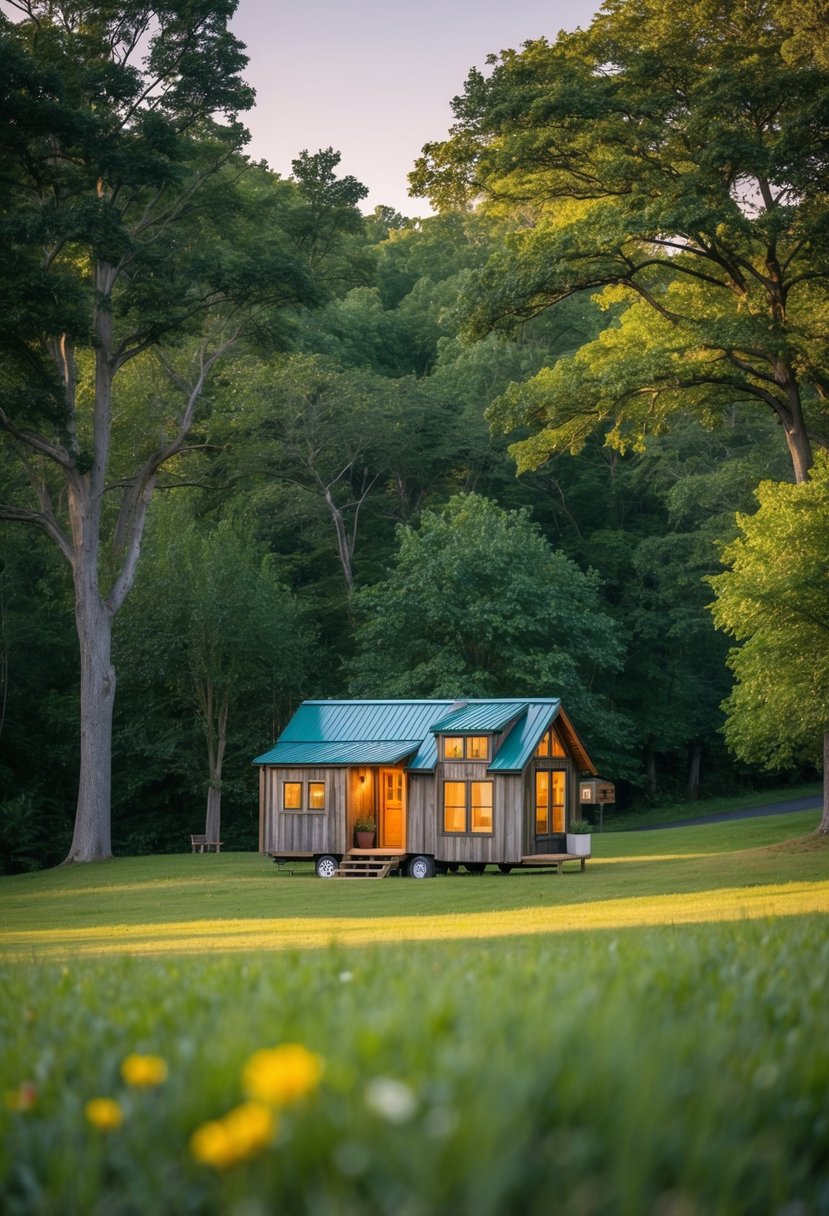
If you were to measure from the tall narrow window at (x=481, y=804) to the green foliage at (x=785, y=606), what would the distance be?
594 centimetres

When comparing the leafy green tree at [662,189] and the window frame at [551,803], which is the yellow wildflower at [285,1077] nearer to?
the leafy green tree at [662,189]

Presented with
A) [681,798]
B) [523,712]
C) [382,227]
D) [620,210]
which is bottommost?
[681,798]

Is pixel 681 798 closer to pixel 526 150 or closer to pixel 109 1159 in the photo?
pixel 526 150

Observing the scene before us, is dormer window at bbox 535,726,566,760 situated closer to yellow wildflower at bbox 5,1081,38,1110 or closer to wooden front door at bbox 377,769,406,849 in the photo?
wooden front door at bbox 377,769,406,849

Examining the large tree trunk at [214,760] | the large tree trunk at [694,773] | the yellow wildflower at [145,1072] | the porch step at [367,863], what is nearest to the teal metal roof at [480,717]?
the porch step at [367,863]

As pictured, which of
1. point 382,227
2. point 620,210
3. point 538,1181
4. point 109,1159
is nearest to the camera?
point 538,1181

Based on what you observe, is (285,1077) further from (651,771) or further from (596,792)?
(651,771)

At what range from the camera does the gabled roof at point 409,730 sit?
29.3m

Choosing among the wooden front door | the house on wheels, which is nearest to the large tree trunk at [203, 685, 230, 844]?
the house on wheels

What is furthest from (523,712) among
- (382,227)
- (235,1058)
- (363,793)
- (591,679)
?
(382,227)

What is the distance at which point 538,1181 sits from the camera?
2830 millimetres

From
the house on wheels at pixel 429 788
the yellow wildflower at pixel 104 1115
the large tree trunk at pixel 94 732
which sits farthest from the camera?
the large tree trunk at pixel 94 732

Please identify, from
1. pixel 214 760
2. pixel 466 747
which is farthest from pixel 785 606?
pixel 214 760

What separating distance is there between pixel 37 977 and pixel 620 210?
21.6 metres
